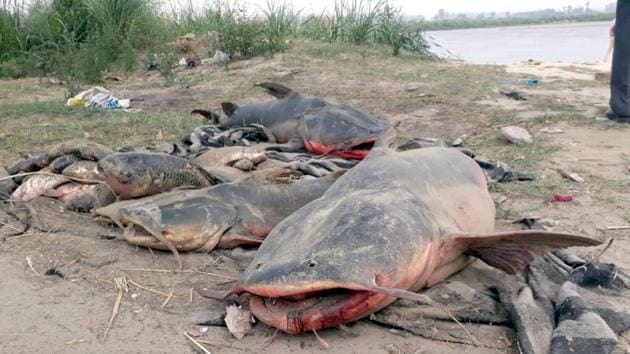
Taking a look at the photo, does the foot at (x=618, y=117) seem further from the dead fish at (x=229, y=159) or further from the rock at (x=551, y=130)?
the dead fish at (x=229, y=159)

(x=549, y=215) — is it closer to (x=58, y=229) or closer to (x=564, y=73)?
(x=58, y=229)

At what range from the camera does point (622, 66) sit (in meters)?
5.71

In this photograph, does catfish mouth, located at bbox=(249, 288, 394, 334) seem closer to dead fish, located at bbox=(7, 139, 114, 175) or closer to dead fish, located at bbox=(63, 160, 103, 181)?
dead fish, located at bbox=(63, 160, 103, 181)

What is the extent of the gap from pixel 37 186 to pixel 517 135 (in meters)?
3.53

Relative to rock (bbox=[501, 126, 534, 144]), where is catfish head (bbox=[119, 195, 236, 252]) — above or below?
above

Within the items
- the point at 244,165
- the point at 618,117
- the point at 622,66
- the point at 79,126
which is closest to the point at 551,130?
the point at 618,117

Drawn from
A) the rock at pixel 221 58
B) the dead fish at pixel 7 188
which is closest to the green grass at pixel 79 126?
the dead fish at pixel 7 188

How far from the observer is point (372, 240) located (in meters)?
2.23

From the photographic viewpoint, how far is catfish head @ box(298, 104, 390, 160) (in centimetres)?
470

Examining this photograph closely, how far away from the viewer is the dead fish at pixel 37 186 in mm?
3615

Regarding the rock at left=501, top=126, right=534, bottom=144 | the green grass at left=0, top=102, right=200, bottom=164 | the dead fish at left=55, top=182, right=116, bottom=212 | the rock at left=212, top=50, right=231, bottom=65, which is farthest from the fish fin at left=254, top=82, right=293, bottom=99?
the rock at left=212, top=50, right=231, bottom=65

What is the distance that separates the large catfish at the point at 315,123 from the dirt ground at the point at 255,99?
793 mm

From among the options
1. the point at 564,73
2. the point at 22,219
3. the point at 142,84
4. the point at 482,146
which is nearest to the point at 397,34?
the point at 564,73

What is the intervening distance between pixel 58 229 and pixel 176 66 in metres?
7.50
